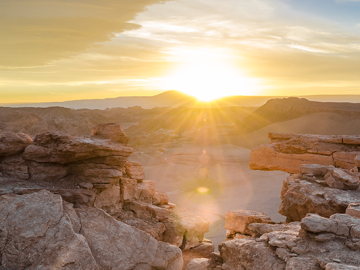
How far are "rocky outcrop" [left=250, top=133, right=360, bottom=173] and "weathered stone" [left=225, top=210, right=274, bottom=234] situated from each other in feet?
7.31

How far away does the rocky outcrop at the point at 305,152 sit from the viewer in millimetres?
9020

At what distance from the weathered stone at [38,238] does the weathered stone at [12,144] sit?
1772 millimetres

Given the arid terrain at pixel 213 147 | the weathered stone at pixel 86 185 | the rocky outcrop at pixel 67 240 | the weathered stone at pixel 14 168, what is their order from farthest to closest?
the arid terrain at pixel 213 147 < the weathered stone at pixel 86 185 < the weathered stone at pixel 14 168 < the rocky outcrop at pixel 67 240

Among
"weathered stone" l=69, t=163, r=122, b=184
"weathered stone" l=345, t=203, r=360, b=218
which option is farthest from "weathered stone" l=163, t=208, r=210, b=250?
"weathered stone" l=345, t=203, r=360, b=218

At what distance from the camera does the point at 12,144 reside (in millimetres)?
6707

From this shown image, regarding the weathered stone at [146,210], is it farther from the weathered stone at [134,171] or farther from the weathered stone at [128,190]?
the weathered stone at [134,171]

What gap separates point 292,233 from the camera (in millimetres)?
5156

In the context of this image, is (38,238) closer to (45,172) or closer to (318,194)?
(45,172)

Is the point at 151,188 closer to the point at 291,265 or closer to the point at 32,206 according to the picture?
the point at 32,206

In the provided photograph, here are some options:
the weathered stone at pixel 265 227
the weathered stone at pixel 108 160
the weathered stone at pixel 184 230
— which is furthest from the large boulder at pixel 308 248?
the weathered stone at pixel 108 160

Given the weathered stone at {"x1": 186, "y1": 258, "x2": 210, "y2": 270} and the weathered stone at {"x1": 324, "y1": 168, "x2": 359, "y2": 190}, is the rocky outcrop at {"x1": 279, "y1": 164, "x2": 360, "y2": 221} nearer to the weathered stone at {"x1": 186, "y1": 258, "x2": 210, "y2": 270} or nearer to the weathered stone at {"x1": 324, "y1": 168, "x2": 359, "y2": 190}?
the weathered stone at {"x1": 324, "y1": 168, "x2": 359, "y2": 190}

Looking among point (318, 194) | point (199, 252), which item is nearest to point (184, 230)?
point (199, 252)

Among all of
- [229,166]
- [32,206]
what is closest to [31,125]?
[229,166]

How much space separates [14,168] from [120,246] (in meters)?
3.28
